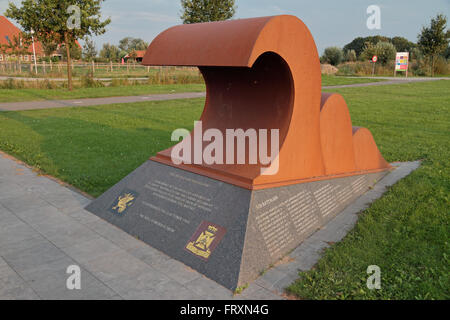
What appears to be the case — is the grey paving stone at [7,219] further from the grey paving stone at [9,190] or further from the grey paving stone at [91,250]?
the grey paving stone at [91,250]

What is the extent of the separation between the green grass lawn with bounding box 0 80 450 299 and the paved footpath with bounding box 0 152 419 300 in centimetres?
27

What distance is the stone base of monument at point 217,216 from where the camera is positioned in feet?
12.5

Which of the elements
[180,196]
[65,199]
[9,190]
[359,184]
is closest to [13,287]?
[180,196]

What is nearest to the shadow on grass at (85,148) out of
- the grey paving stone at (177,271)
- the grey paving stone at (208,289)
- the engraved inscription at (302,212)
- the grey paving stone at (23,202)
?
the grey paving stone at (23,202)

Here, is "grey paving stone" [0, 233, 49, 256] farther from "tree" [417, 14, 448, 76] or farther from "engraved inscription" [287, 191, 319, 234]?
"tree" [417, 14, 448, 76]

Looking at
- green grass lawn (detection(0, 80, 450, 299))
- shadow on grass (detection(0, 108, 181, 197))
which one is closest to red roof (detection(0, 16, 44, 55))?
green grass lawn (detection(0, 80, 450, 299))

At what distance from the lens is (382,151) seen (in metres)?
8.67

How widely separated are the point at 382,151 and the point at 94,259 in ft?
23.0

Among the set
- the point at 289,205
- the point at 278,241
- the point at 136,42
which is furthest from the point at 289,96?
the point at 136,42

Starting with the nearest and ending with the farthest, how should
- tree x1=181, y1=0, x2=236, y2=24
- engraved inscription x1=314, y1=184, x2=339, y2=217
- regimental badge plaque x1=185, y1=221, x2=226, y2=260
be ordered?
regimental badge plaque x1=185, y1=221, x2=226, y2=260, engraved inscription x1=314, y1=184, x2=339, y2=217, tree x1=181, y1=0, x2=236, y2=24

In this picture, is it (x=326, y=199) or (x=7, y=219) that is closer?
(x=7, y=219)

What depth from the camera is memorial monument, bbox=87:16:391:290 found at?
3820 mm

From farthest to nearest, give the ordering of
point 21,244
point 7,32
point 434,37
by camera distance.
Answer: point 7,32 → point 434,37 → point 21,244

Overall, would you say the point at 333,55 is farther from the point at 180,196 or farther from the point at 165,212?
the point at 165,212
